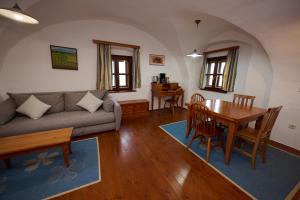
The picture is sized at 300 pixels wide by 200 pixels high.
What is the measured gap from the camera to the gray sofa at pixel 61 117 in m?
2.17

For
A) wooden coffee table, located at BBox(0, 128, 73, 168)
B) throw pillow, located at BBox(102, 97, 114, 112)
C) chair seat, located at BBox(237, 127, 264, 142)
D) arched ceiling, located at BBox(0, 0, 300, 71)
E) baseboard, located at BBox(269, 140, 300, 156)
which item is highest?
arched ceiling, located at BBox(0, 0, 300, 71)

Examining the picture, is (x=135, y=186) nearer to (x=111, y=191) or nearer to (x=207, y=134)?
(x=111, y=191)

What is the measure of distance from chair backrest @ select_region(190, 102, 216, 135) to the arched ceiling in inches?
60.4

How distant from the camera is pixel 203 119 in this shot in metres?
2.11

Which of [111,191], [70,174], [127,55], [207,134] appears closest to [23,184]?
[70,174]

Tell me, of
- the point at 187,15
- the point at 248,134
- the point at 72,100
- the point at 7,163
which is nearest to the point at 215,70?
the point at 187,15

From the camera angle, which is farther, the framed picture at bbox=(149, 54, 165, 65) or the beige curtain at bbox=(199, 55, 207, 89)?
the beige curtain at bbox=(199, 55, 207, 89)

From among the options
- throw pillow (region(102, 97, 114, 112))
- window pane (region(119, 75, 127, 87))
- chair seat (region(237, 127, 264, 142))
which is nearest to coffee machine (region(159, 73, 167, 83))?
window pane (region(119, 75, 127, 87))

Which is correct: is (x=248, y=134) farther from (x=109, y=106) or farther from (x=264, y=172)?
(x=109, y=106)

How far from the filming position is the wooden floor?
148cm

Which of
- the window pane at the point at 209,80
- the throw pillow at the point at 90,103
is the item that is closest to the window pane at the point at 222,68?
the window pane at the point at 209,80

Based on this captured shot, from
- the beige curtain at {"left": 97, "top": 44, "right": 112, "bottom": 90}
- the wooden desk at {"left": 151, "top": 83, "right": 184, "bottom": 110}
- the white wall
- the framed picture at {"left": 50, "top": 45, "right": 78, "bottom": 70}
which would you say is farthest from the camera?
the wooden desk at {"left": 151, "top": 83, "right": 184, "bottom": 110}

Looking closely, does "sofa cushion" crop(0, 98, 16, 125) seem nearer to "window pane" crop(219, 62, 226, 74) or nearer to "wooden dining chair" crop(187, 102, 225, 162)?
"wooden dining chair" crop(187, 102, 225, 162)

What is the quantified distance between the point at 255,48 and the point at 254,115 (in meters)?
2.07
